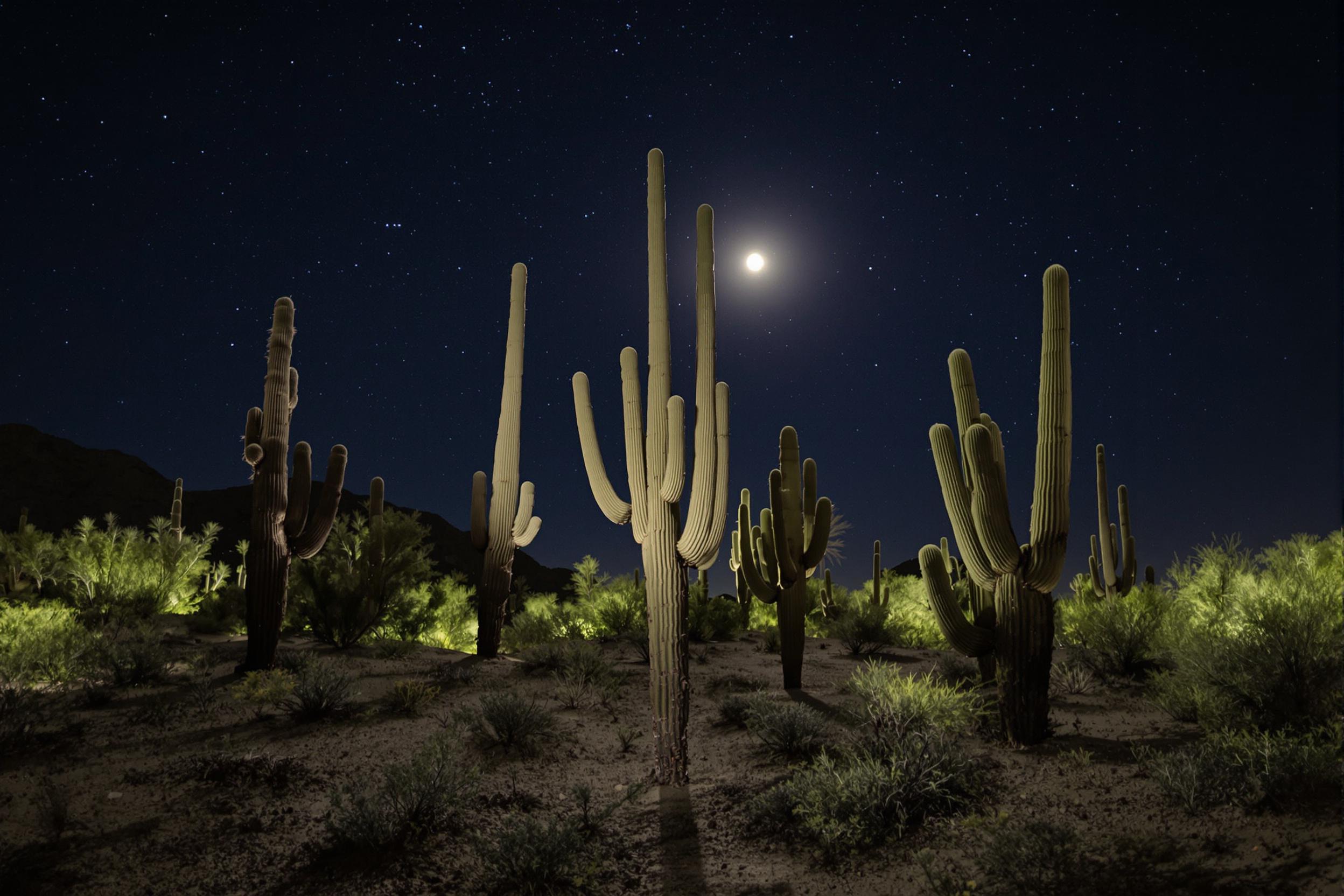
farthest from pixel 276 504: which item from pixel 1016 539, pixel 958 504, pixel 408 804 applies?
pixel 1016 539

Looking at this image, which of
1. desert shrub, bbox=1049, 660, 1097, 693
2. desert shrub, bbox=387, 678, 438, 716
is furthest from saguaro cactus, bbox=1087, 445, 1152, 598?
desert shrub, bbox=387, 678, 438, 716

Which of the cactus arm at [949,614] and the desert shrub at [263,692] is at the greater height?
the cactus arm at [949,614]

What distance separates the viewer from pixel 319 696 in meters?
8.14

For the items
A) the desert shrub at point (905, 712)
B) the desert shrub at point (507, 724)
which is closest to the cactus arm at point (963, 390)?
the desert shrub at point (905, 712)

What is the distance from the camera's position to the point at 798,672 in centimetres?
1080

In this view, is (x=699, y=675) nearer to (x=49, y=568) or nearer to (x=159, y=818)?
(x=159, y=818)

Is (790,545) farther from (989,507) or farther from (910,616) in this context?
(910,616)

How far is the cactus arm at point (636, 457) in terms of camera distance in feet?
25.3

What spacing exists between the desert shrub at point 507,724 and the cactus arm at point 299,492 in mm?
5054

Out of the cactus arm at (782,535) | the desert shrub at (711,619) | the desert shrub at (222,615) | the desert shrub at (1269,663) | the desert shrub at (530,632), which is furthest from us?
the desert shrub at (711,619)

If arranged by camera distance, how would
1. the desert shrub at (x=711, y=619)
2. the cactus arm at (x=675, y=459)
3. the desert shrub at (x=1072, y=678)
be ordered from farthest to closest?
the desert shrub at (x=711, y=619) < the desert shrub at (x=1072, y=678) < the cactus arm at (x=675, y=459)

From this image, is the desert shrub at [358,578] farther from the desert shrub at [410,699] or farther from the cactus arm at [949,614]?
the cactus arm at [949,614]

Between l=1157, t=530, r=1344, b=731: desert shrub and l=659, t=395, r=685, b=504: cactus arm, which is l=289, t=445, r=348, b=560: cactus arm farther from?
l=1157, t=530, r=1344, b=731: desert shrub

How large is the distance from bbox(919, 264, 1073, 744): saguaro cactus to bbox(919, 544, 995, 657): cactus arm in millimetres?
12
